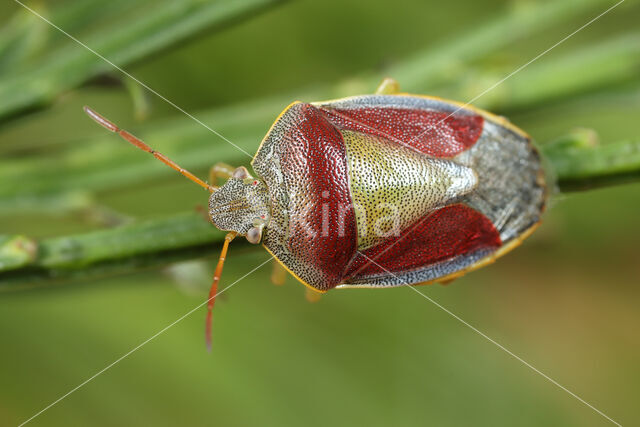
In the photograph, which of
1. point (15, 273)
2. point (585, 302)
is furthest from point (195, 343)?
point (585, 302)

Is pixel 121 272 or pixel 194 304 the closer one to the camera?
pixel 121 272

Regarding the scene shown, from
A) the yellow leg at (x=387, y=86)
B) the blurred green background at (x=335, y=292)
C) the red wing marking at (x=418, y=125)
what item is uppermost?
the yellow leg at (x=387, y=86)

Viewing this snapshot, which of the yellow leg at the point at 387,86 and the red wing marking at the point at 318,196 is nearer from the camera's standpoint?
the red wing marking at the point at 318,196

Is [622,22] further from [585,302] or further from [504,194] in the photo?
[504,194]

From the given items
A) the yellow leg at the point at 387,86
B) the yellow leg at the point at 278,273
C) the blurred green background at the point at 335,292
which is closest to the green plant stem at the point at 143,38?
the blurred green background at the point at 335,292

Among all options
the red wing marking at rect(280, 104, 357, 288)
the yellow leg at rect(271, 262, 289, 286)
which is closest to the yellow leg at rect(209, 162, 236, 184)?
the red wing marking at rect(280, 104, 357, 288)

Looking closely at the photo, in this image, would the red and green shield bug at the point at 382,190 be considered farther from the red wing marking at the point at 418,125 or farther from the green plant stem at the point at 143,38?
the green plant stem at the point at 143,38

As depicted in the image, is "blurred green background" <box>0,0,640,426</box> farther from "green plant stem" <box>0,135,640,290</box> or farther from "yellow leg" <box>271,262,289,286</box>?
"green plant stem" <box>0,135,640,290</box>
